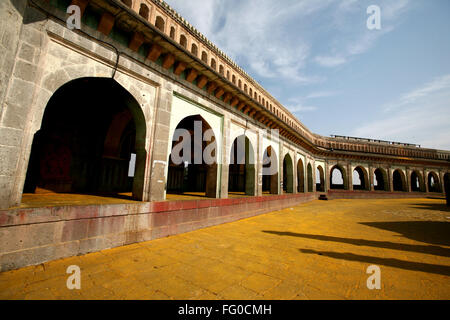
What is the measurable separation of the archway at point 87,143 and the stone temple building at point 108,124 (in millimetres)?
37

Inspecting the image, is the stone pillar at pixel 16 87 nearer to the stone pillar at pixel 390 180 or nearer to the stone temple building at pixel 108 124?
the stone temple building at pixel 108 124

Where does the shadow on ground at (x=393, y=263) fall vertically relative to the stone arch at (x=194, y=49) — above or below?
below

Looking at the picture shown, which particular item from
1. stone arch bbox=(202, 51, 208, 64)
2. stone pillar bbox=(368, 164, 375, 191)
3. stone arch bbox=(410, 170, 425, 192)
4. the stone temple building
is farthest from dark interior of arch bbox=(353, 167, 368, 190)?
stone arch bbox=(202, 51, 208, 64)

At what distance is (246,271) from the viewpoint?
10.9 feet

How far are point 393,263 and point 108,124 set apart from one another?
9.94 meters

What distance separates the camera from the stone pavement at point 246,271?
2.61 m

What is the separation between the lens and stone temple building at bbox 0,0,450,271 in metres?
3.37

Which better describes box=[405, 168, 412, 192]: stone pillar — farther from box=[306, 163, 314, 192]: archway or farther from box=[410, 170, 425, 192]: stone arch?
box=[306, 163, 314, 192]: archway

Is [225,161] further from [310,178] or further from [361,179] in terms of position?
[361,179]

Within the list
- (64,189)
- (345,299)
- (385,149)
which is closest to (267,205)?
(345,299)

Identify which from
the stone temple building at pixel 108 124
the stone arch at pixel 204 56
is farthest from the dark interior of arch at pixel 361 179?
the stone arch at pixel 204 56

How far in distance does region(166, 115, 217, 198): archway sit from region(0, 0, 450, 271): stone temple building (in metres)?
0.09

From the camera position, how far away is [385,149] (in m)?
28.3

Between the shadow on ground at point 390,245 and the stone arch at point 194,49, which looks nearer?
the shadow on ground at point 390,245
